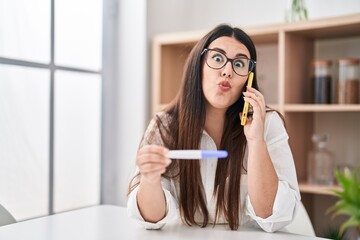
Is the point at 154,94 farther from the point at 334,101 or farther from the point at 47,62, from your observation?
the point at 334,101

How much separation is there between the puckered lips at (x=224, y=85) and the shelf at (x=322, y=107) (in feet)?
3.09

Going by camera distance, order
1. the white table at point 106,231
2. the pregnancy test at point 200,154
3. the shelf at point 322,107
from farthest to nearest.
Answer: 1. the shelf at point 322,107
2. the white table at point 106,231
3. the pregnancy test at point 200,154

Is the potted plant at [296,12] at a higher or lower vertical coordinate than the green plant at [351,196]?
higher

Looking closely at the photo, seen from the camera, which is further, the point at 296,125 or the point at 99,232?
the point at 296,125

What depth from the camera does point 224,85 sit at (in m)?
1.23

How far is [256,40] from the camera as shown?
2.35 m

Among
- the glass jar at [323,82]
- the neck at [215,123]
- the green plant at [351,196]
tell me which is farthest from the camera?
the glass jar at [323,82]

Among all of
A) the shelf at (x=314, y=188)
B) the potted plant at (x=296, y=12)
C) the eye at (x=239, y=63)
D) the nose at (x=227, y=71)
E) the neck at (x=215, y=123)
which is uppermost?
the potted plant at (x=296, y=12)

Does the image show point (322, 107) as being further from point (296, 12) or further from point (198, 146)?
point (198, 146)

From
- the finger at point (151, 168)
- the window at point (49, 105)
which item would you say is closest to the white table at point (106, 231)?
the finger at point (151, 168)

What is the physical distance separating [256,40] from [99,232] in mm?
1496

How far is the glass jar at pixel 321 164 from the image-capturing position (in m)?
2.12

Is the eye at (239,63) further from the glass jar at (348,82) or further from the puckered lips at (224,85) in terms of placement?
the glass jar at (348,82)

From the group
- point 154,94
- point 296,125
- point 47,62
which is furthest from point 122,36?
point 296,125
